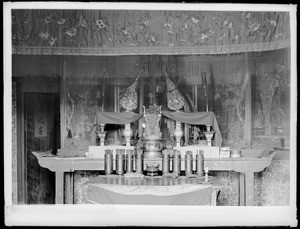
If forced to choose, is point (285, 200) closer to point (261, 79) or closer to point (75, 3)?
point (261, 79)

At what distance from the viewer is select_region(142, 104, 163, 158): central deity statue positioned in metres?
6.71

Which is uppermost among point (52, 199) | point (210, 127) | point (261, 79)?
point (261, 79)

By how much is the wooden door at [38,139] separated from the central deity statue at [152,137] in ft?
7.99

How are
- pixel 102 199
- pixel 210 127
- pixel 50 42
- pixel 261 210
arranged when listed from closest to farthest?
pixel 261 210 → pixel 102 199 → pixel 50 42 → pixel 210 127

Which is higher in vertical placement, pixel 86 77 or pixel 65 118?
pixel 86 77

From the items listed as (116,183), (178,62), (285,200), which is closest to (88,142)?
(178,62)

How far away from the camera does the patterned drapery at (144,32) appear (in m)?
6.39

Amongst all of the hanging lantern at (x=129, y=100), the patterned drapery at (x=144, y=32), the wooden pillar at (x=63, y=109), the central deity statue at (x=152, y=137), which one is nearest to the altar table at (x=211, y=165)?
the central deity statue at (x=152, y=137)

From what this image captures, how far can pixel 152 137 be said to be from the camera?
6742 millimetres

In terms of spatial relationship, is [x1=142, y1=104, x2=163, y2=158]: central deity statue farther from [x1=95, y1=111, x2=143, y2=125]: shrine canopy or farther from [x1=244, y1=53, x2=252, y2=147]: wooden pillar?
[x1=244, y1=53, x2=252, y2=147]: wooden pillar

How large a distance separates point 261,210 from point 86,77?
433 cm

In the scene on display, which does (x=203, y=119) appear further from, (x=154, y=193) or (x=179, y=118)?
(x=154, y=193)

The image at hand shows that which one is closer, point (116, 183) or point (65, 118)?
point (116, 183)

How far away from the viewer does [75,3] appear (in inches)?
161
